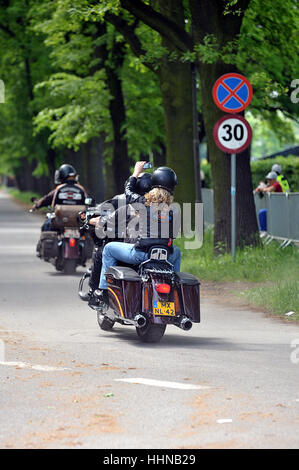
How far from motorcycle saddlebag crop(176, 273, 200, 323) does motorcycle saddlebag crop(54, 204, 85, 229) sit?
8.19 meters

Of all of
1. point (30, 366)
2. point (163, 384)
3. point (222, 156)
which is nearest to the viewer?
point (163, 384)

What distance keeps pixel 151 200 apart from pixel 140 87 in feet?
79.0

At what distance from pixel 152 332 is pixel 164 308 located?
44 cm

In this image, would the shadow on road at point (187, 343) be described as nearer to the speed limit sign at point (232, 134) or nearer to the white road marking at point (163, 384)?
the white road marking at point (163, 384)

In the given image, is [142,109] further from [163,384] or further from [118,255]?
[163,384]

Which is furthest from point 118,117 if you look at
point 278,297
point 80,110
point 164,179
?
point 164,179

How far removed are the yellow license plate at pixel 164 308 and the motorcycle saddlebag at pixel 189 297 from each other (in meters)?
0.14

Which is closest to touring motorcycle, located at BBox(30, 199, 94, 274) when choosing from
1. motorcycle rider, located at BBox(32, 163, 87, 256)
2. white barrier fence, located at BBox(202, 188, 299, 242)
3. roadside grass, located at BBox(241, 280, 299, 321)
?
motorcycle rider, located at BBox(32, 163, 87, 256)

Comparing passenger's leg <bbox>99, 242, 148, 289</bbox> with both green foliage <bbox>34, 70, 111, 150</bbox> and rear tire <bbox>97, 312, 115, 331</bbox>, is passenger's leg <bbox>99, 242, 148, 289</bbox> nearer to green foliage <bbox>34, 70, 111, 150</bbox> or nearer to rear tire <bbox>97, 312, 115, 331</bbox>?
rear tire <bbox>97, 312, 115, 331</bbox>

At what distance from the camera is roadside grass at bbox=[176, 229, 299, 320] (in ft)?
44.1

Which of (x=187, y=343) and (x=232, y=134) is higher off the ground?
(x=232, y=134)

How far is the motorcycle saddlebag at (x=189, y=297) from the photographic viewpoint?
10234 mm

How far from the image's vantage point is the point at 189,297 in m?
10.3

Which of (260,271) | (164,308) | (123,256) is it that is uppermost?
(123,256)
